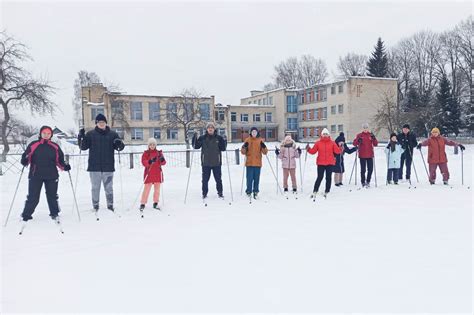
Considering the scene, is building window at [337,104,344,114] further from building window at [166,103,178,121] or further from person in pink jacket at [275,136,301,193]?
person in pink jacket at [275,136,301,193]

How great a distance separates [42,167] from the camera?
6727mm

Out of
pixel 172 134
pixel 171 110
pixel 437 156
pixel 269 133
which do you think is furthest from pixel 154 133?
pixel 437 156

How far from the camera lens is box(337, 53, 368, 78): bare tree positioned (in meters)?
63.2

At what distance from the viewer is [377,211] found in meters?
7.37

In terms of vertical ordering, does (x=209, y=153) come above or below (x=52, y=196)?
above

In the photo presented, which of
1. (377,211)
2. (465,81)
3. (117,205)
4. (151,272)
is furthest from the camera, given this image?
(465,81)

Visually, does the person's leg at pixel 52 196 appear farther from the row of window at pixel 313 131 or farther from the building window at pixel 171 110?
the row of window at pixel 313 131

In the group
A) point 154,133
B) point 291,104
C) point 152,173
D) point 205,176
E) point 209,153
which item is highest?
point 291,104

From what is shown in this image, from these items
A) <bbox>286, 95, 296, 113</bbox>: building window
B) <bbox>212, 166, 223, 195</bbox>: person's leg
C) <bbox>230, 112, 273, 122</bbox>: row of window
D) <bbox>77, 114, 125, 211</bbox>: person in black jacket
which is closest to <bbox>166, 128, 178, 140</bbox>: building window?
<bbox>230, 112, 273, 122</bbox>: row of window

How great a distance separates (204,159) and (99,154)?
7.87 feet

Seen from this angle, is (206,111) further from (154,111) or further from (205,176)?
(205,176)

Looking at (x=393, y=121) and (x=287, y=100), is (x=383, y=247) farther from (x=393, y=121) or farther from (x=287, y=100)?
(x=287, y=100)

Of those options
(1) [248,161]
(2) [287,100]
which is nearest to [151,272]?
(1) [248,161]

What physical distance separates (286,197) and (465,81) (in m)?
46.8
